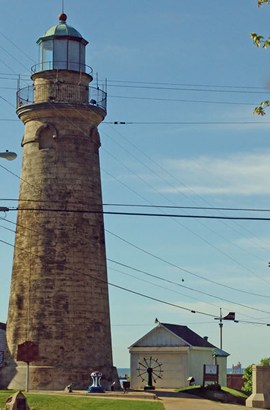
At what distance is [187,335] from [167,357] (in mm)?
2898

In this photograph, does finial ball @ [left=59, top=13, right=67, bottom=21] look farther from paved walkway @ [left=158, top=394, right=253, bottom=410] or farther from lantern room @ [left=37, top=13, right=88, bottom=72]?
paved walkway @ [left=158, top=394, right=253, bottom=410]

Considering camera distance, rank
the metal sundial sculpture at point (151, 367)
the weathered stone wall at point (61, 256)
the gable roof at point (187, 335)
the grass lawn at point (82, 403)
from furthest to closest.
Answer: the gable roof at point (187, 335) < the metal sundial sculpture at point (151, 367) < the weathered stone wall at point (61, 256) < the grass lawn at point (82, 403)

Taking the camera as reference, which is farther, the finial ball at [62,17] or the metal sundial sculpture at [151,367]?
the metal sundial sculpture at [151,367]

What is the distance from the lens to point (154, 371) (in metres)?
62.5

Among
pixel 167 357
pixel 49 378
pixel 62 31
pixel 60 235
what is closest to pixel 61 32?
pixel 62 31

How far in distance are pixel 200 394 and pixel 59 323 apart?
8.37 meters

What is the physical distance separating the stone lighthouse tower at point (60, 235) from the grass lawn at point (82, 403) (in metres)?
8.16

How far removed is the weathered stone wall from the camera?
158ft

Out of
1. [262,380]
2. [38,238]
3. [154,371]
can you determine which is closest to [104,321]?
[38,238]

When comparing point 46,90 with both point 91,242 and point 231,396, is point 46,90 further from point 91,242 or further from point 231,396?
point 231,396

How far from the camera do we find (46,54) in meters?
51.2

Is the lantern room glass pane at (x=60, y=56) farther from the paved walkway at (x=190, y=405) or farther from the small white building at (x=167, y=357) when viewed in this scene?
the small white building at (x=167, y=357)

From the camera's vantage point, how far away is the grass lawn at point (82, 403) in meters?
37.6

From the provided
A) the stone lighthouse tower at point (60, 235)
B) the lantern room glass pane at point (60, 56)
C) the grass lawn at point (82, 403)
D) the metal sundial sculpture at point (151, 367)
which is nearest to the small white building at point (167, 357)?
the metal sundial sculpture at point (151, 367)
